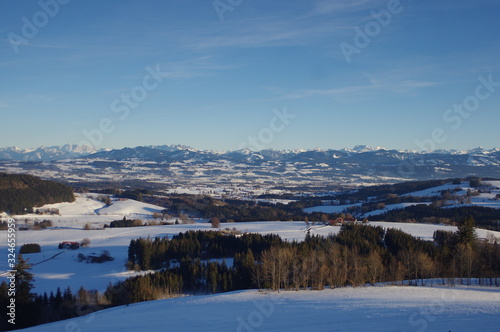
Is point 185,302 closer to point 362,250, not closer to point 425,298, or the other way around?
point 425,298

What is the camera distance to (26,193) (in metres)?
120

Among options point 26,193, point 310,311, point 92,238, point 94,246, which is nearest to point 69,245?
point 94,246

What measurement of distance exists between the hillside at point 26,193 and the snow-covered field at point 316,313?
9369cm

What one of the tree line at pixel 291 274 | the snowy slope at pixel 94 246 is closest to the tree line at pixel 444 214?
the snowy slope at pixel 94 246

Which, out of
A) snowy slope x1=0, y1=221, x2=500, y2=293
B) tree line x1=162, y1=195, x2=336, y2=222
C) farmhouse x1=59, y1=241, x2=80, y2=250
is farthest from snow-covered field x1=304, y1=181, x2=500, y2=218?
farmhouse x1=59, y1=241, x2=80, y2=250

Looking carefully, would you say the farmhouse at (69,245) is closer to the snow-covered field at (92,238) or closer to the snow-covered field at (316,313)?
the snow-covered field at (92,238)

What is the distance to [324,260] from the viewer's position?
1770 inches

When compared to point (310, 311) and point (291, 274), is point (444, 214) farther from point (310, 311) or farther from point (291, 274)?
point (310, 311)

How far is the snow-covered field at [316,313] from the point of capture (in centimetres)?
2480

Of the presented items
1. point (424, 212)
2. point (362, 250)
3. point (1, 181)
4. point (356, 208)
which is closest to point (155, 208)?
point (1, 181)

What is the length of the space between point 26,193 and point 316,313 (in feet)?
374

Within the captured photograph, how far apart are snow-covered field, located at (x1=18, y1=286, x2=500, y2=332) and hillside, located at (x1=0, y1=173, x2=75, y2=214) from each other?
307 ft

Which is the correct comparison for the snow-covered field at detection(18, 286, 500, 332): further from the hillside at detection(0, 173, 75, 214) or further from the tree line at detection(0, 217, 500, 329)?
the hillside at detection(0, 173, 75, 214)

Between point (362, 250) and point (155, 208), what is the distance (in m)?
97.4
